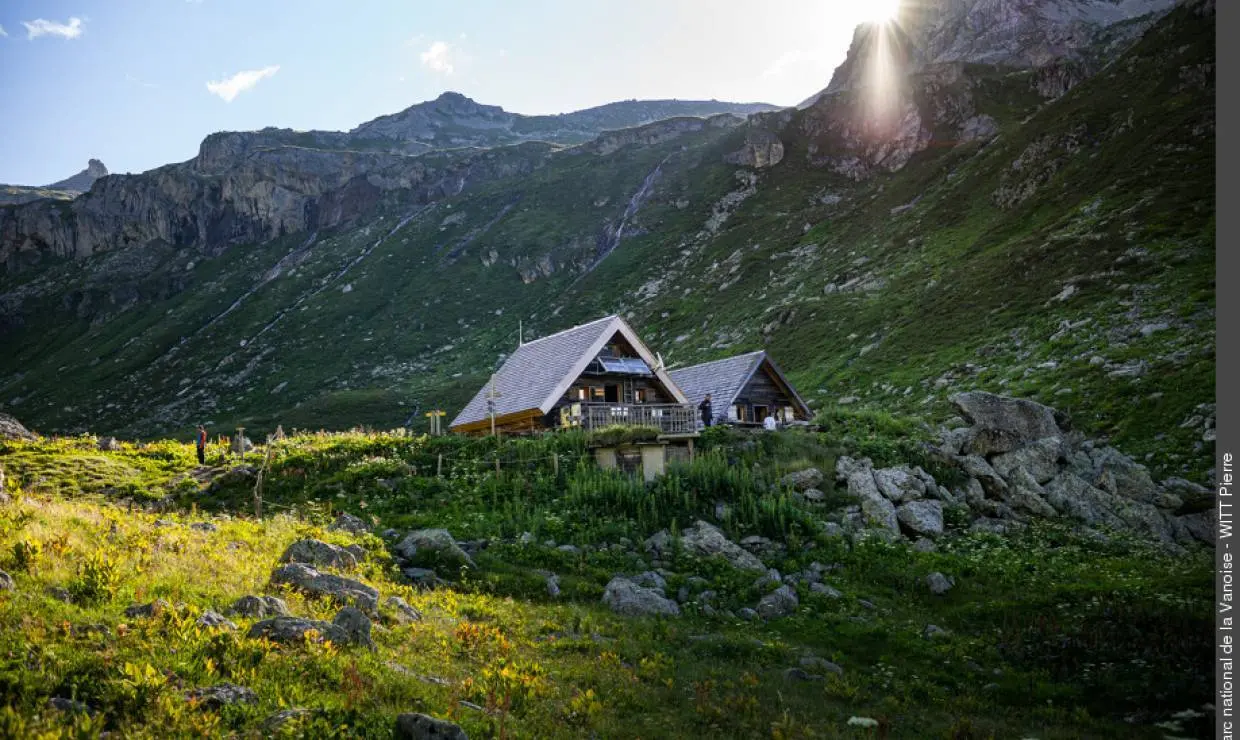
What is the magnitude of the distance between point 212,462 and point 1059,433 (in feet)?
117

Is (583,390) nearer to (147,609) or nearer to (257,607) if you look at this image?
(257,607)

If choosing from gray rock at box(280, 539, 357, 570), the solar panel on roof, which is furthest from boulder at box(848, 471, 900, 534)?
gray rock at box(280, 539, 357, 570)

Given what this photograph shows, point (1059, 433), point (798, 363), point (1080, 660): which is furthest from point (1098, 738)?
point (798, 363)

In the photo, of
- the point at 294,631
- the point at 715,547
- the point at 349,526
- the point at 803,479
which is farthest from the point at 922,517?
the point at 294,631

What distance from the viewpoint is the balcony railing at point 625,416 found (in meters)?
31.8

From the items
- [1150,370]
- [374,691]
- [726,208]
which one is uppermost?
[726,208]

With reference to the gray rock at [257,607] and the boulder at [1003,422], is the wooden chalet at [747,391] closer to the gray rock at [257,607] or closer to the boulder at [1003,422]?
the boulder at [1003,422]

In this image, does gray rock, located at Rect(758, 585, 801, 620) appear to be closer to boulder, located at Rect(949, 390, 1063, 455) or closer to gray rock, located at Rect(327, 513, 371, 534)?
gray rock, located at Rect(327, 513, 371, 534)

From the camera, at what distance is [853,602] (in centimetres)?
1695

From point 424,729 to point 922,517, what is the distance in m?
19.2

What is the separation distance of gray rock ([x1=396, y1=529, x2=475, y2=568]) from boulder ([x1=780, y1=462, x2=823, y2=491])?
12289 mm

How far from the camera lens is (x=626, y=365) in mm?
35938

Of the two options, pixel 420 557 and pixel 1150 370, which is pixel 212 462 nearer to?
pixel 420 557

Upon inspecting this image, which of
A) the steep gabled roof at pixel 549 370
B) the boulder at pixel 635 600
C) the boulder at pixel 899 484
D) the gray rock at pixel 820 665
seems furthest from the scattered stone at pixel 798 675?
the steep gabled roof at pixel 549 370
